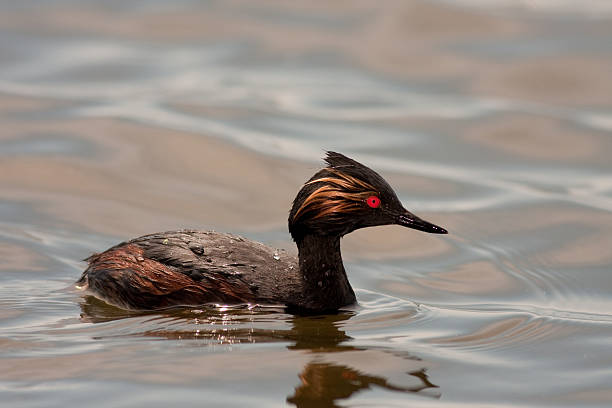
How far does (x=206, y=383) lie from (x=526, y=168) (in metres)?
7.51

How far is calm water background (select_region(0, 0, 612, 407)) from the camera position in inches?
320

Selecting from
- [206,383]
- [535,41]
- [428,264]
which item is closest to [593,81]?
[535,41]

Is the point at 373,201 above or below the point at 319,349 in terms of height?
above

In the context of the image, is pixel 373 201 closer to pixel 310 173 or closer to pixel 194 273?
pixel 194 273

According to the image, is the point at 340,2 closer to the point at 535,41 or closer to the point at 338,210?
the point at 535,41

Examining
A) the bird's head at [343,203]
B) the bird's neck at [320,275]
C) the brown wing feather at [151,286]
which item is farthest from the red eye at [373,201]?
the brown wing feather at [151,286]

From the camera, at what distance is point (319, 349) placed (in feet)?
28.3

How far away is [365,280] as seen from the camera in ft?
36.5

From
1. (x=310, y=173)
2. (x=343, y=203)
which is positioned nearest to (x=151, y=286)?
(x=343, y=203)

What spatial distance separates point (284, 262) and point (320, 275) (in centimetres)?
38

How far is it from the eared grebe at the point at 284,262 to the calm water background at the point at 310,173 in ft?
0.65

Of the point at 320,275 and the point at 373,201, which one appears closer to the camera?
the point at 373,201

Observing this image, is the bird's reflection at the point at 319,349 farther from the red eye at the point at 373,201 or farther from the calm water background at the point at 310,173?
the red eye at the point at 373,201

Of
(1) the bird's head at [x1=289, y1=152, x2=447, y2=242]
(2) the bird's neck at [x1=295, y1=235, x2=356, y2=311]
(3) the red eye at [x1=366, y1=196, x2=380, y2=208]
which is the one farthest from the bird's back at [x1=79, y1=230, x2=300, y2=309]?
(3) the red eye at [x1=366, y1=196, x2=380, y2=208]
